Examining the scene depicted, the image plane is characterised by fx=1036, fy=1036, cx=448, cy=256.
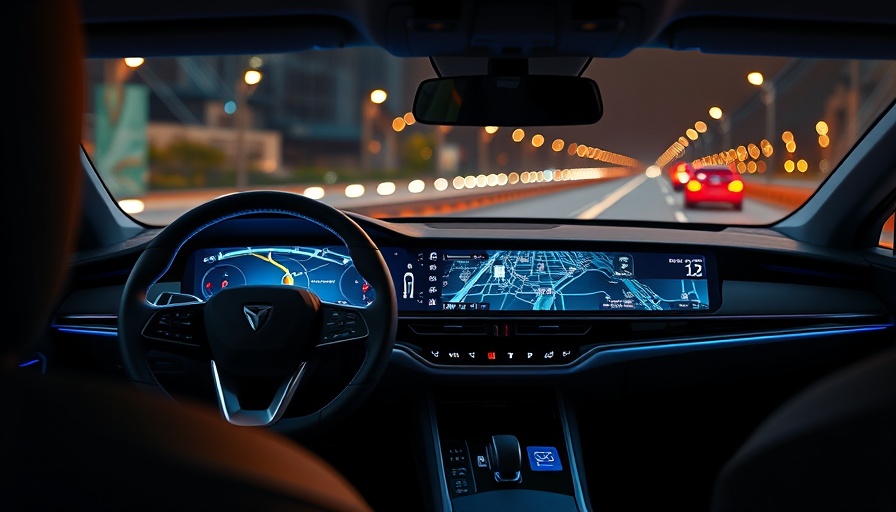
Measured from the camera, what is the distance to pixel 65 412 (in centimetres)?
97

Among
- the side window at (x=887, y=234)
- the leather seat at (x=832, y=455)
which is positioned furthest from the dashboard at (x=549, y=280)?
the leather seat at (x=832, y=455)

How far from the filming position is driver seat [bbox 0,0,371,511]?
958mm

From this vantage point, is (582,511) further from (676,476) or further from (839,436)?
(839,436)

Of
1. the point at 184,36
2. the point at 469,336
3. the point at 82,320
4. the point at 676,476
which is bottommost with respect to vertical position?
the point at 676,476

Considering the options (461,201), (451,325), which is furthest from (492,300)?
(461,201)

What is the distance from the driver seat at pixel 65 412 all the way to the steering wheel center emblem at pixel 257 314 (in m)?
1.99

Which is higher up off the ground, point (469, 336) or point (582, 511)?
point (469, 336)

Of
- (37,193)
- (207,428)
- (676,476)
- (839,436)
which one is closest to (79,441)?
(207,428)

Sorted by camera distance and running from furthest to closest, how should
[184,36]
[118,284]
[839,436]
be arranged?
[118,284]
[184,36]
[839,436]

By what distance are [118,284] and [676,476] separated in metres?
2.76

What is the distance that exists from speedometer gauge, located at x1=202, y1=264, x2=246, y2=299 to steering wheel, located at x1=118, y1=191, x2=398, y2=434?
2.74 ft

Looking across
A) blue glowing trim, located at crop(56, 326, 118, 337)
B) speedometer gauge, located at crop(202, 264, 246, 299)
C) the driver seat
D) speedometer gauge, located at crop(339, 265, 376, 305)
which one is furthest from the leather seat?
blue glowing trim, located at crop(56, 326, 118, 337)

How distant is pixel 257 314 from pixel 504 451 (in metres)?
1.68

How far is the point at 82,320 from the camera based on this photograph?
4.61m
